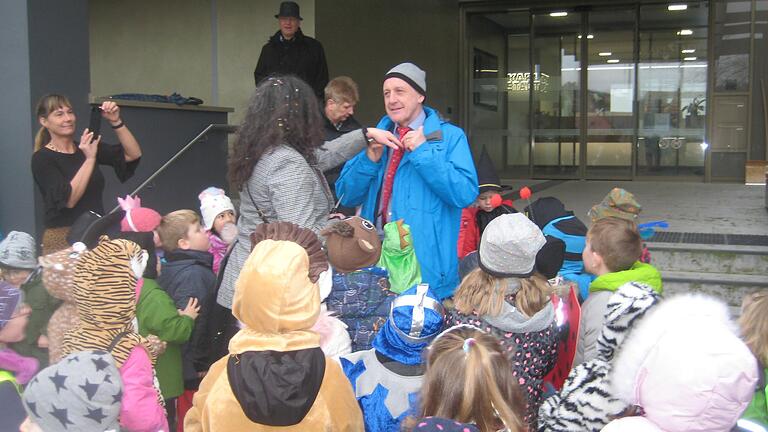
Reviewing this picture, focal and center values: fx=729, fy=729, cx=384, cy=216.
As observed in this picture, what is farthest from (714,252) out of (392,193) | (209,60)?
(209,60)

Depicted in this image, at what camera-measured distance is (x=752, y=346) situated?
7.49 feet

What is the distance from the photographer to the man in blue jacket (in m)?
3.21

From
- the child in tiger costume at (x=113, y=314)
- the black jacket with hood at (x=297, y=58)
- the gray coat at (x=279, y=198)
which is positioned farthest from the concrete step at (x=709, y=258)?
the child in tiger costume at (x=113, y=314)

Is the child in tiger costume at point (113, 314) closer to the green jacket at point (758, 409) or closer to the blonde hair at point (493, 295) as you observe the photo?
the blonde hair at point (493, 295)

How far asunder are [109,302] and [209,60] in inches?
287

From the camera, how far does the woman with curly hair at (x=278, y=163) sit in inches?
117

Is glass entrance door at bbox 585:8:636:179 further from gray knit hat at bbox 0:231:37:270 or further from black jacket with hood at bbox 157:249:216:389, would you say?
gray knit hat at bbox 0:231:37:270

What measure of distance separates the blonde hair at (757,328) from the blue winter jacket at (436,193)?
1266mm

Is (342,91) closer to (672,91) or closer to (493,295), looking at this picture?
(493,295)

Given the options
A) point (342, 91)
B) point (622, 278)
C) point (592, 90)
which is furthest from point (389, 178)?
point (592, 90)

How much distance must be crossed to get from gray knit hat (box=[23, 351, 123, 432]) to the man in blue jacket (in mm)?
1636

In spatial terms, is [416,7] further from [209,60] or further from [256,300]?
[256,300]

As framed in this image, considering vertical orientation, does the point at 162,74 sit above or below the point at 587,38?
below

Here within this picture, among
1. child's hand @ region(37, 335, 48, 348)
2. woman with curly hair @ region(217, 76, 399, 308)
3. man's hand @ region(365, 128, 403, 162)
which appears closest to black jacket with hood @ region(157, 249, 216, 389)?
woman with curly hair @ region(217, 76, 399, 308)
